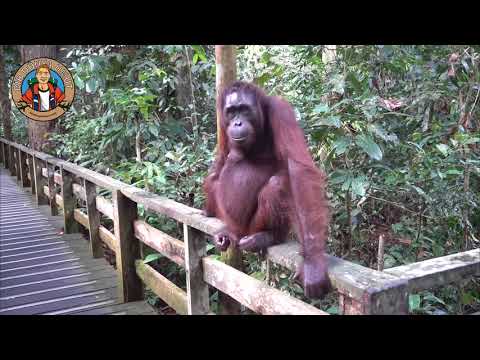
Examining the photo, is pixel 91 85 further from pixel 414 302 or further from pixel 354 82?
pixel 414 302

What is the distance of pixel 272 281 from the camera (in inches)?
110

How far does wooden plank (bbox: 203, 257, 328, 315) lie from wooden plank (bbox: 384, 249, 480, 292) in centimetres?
27

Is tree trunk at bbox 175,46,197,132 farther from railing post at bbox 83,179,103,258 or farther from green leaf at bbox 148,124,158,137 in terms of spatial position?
railing post at bbox 83,179,103,258

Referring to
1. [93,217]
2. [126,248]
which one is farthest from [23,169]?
[126,248]

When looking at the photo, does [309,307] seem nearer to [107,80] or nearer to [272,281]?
[272,281]

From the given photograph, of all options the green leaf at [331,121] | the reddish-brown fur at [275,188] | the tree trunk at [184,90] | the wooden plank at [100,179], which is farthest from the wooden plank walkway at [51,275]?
the tree trunk at [184,90]

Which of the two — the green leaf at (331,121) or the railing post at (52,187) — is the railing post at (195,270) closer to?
the green leaf at (331,121)

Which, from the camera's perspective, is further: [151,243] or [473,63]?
[473,63]

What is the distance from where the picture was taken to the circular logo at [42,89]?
4.13 m

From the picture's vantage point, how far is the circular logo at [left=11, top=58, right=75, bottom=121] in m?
4.13

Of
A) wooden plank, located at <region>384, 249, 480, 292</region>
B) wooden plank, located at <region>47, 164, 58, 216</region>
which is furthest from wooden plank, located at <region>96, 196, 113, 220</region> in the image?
wooden plank, located at <region>384, 249, 480, 292</region>

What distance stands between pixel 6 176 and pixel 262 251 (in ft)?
30.8

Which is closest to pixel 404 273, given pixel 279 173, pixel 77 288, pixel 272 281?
pixel 279 173

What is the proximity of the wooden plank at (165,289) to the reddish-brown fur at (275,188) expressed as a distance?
51 cm
